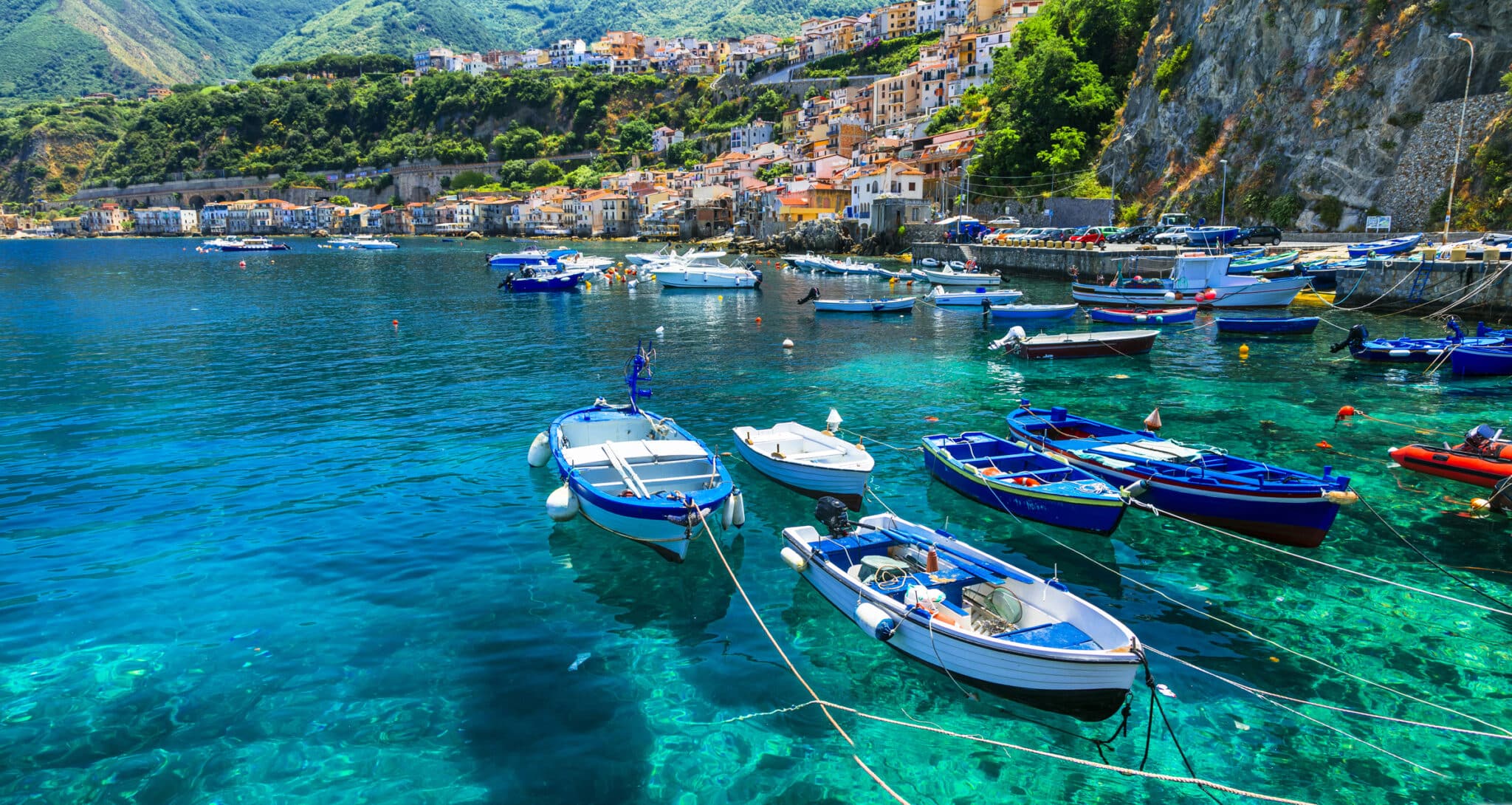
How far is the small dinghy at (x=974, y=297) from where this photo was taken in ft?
139

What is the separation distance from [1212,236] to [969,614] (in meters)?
47.5

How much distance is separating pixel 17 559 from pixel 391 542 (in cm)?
572

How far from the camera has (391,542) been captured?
45.3 ft

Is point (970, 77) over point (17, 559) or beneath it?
over

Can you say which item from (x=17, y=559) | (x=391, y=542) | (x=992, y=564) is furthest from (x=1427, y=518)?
(x=17, y=559)

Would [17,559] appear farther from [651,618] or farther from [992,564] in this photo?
[992,564]

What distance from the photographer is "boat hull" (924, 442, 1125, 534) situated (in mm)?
12695

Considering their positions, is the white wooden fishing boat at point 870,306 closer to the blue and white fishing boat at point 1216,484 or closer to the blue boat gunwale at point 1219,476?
the blue boat gunwale at point 1219,476

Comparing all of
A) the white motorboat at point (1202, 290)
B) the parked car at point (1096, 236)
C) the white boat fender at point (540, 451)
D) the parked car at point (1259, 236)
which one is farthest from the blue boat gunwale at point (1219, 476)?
the parked car at point (1096, 236)

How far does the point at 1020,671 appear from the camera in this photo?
8555 mm

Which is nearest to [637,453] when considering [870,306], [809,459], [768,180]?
[809,459]

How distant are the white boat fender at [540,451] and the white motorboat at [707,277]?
4041 centimetres

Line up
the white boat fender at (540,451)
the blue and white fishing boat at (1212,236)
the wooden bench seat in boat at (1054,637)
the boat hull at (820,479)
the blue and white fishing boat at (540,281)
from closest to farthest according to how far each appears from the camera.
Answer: the wooden bench seat in boat at (1054,637)
the boat hull at (820,479)
the white boat fender at (540,451)
the blue and white fishing boat at (1212,236)
the blue and white fishing boat at (540,281)

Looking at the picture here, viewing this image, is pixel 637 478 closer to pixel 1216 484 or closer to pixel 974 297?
pixel 1216 484
